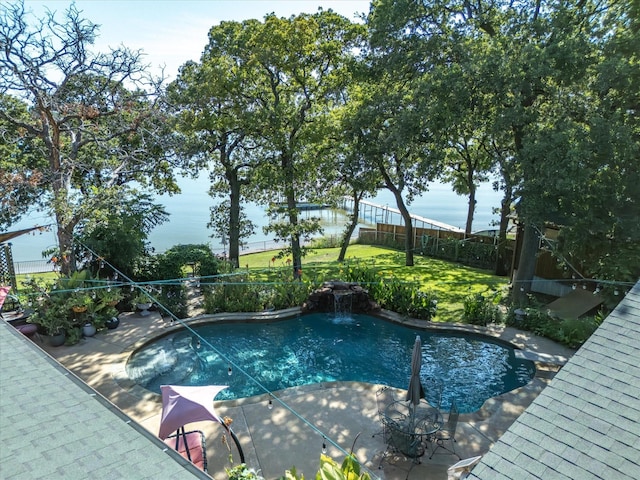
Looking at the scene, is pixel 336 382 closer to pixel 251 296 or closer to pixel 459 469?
pixel 459 469

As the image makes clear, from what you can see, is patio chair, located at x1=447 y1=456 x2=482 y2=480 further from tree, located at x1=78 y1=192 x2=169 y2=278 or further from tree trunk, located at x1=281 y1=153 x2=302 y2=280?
tree, located at x1=78 y1=192 x2=169 y2=278

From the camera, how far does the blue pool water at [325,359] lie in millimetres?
9133

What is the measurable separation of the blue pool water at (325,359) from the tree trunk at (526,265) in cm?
266

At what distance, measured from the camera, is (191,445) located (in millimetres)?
5801

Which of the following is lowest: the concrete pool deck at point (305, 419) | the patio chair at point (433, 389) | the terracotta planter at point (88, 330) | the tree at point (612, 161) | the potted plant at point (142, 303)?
the patio chair at point (433, 389)

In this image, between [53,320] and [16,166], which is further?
[16,166]

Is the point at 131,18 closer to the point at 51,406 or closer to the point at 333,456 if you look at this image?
the point at 51,406

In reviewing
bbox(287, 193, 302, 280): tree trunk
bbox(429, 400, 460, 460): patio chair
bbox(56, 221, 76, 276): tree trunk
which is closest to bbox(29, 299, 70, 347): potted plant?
bbox(56, 221, 76, 276): tree trunk

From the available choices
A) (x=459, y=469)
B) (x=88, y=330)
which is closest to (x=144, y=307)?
(x=88, y=330)

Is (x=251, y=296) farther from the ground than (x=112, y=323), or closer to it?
farther from the ground

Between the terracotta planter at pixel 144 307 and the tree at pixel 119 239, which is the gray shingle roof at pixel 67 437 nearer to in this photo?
the tree at pixel 119 239

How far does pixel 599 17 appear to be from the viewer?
11.4 m

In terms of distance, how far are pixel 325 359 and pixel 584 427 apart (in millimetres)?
7420

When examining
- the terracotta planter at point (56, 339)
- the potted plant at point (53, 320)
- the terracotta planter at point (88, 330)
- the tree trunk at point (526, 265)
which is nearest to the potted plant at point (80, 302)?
the potted plant at point (53, 320)
